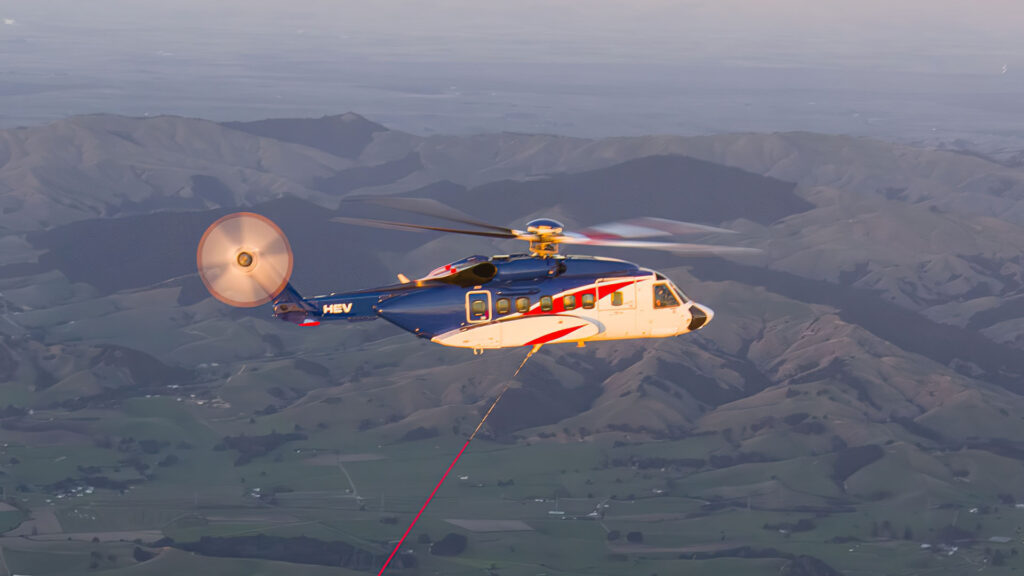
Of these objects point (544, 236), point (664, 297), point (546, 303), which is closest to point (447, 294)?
point (546, 303)

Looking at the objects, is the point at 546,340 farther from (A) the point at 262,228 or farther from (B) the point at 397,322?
(A) the point at 262,228

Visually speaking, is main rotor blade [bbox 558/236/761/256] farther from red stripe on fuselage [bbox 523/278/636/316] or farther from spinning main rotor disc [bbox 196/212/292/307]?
spinning main rotor disc [bbox 196/212/292/307]

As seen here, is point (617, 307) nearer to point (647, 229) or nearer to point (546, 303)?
point (546, 303)

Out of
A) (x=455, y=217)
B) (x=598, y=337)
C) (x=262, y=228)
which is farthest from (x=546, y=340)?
(x=262, y=228)

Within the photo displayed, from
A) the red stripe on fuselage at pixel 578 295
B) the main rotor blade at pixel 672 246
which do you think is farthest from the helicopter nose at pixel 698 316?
the main rotor blade at pixel 672 246

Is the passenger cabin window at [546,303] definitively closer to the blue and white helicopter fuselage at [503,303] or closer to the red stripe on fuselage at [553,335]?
the blue and white helicopter fuselage at [503,303]
